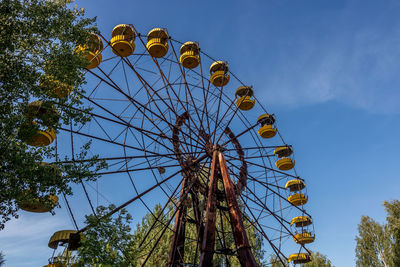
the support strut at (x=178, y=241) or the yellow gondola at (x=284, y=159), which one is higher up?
the yellow gondola at (x=284, y=159)

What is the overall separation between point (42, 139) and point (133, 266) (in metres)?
4.74

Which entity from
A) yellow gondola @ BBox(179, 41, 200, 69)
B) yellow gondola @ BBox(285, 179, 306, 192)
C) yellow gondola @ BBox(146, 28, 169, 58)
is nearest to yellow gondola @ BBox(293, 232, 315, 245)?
yellow gondola @ BBox(285, 179, 306, 192)

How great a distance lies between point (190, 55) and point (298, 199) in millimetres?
9877

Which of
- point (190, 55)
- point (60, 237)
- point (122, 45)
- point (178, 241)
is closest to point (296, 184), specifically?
point (178, 241)

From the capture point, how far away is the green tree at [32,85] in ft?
21.1

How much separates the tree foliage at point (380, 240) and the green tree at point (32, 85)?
23.5m

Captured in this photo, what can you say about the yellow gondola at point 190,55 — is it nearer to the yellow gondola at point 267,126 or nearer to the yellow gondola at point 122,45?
the yellow gondola at point 122,45

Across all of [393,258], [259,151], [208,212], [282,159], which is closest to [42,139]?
[208,212]

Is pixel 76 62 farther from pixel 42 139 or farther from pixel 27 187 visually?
pixel 27 187

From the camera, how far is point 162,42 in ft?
41.6

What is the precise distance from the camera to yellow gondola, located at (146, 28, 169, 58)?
40.9 feet

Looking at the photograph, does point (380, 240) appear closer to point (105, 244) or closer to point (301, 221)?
point (301, 221)

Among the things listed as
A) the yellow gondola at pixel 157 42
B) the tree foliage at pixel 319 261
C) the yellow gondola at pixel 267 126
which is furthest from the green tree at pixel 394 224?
the yellow gondola at pixel 157 42

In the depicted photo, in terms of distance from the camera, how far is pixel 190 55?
1399 cm
